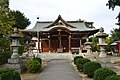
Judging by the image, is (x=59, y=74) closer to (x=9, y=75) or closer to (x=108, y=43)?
(x=9, y=75)

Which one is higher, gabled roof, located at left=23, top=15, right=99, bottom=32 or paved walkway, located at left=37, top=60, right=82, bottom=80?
gabled roof, located at left=23, top=15, right=99, bottom=32

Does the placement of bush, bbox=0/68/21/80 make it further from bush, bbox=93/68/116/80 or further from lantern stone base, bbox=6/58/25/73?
lantern stone base, bbox=6/58/25/73

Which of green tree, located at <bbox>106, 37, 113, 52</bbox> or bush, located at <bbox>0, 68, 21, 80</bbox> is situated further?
green tree, located at <bbox>106, 37, 113, 52</bbox>

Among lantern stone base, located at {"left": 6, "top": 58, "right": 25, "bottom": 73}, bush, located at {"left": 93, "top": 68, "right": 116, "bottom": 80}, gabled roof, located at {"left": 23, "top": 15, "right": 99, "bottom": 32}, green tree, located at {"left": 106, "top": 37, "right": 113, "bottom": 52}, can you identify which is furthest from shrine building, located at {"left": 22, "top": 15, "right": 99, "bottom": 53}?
bush, located at {"left": 93, "top": 68, "right": 116, "bottom": 80}

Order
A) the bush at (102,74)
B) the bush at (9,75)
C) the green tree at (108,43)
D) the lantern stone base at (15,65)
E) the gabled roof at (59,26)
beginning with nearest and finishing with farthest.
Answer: the bush at (9,75), the bush at (102,74), the lantern stone base at (15,65), the gabled roof at (59,26), the green tree at (108,43)

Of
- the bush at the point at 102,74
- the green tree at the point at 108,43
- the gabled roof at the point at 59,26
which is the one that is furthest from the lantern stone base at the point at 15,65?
the green tree at the point at 108,43

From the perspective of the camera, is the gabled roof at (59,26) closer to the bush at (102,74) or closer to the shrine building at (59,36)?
the shrine building at (59,36)

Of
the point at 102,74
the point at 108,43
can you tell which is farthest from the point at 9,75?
the point at 108,43

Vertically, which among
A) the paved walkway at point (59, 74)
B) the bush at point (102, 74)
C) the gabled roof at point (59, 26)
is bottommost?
the paved walkway at point (59, 74)

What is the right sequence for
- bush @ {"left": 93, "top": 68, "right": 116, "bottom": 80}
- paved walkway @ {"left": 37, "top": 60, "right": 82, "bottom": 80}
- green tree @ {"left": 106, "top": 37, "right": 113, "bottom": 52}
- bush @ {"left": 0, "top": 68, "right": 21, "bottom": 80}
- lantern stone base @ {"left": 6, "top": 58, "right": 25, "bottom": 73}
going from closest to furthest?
bush @ {"left": 0, "top": 68, "right": 21, "bottom": 80}
bush @ {"left": 93, "top": 68, "right": 116, "bottom": 80}
paved walkway @ {"left": 37, "top": 60, "right": 82, "bottom": 80}
lantern stone base @ {"left": 6, "top": 58, "right": 25, "bottom": 73}
green tree @ {"left": 106, "top": 37, "right": 113, "bottom": 52}

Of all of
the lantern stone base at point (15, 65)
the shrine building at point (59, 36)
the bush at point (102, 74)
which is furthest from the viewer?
the shrine building at point (59, 36)

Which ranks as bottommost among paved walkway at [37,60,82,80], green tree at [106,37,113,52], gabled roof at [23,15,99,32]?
paved walkway at [37,60,82,80]

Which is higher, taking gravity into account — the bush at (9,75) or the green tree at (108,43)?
the green tree at (108,43)

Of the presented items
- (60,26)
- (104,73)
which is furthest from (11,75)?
(60,26)
